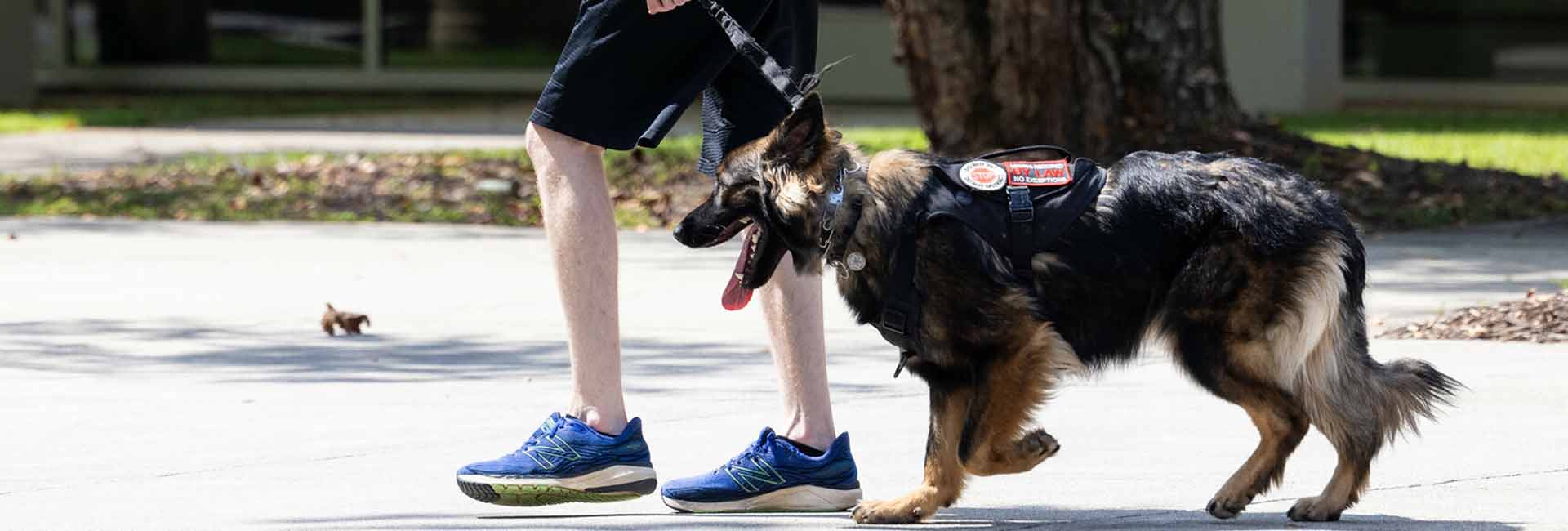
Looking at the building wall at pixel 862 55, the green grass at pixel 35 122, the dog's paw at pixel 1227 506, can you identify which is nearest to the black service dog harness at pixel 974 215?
the dog's paw at pixel 1227 506

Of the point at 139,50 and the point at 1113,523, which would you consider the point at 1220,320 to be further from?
Answer: the point at 139,50

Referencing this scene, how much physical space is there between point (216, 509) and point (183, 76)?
19.9 m

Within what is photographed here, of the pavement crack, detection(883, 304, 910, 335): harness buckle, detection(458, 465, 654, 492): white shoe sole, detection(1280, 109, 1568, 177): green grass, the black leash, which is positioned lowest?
detection(1280, 109, 1568, 177): green grass

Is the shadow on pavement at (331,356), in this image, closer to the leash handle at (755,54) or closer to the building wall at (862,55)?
the leash handle at (755,54)

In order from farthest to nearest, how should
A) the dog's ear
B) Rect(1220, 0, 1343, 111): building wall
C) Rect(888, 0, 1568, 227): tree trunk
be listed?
Rect(1220, 0, 1343, 111): building wall
Rect(888, 0, 1568, 227): tree trunk
the dog's ear

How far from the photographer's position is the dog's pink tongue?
15.8 ft

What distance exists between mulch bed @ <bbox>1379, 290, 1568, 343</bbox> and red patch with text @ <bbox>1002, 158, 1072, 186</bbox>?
3.10 meters

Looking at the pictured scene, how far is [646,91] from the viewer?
16.3 ft

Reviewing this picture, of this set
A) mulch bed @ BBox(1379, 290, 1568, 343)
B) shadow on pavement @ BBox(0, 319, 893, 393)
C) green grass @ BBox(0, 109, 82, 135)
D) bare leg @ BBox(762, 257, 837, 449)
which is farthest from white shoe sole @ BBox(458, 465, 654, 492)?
green grass @ BBox(0, 109, 82, 135)

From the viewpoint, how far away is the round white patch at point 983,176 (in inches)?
187

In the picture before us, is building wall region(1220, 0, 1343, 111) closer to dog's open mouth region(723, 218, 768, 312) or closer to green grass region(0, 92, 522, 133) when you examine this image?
green grass region(0, 92, 522, 133)

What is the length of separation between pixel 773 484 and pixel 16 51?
730 inches

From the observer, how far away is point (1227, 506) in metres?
4.85

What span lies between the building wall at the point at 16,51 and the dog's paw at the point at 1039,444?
18.5 meters
